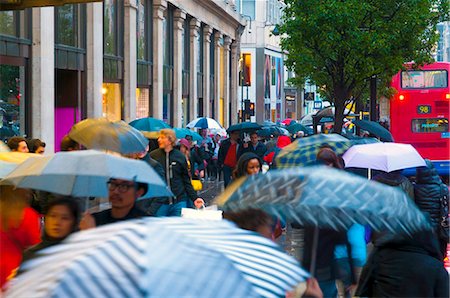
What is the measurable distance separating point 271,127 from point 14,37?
15713 millimetres

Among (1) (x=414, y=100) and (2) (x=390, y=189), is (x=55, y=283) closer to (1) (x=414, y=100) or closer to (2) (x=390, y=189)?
(2) (x=390, y=189)

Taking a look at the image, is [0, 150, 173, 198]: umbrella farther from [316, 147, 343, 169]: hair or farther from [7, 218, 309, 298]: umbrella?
[7, 218, 309, 298]: umbrella

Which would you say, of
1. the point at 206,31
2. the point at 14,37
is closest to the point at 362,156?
the point at 14,37

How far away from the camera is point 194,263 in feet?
10.1

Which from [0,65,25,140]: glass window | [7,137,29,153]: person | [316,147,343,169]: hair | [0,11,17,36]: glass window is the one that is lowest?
[316,147,343,169]: hair

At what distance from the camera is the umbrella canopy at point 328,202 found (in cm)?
538

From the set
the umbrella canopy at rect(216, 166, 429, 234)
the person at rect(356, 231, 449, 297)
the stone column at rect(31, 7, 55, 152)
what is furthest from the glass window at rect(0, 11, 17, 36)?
the umbrella canopy at rect(216, 166, 429, 234)

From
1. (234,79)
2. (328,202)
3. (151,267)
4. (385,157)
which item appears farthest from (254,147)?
(234,79)

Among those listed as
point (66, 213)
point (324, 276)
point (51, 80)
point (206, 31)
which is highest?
point (206, 31)

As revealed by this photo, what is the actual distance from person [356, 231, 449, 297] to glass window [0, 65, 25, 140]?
14256mm

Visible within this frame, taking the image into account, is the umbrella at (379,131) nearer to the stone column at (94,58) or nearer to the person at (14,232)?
the stone column at (94,58)

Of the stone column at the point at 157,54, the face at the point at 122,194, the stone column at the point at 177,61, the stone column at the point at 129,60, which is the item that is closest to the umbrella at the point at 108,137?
the face at the point at 122,194

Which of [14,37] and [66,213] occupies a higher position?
[14,37]

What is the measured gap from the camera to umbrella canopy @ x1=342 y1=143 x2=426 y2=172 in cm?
1045
